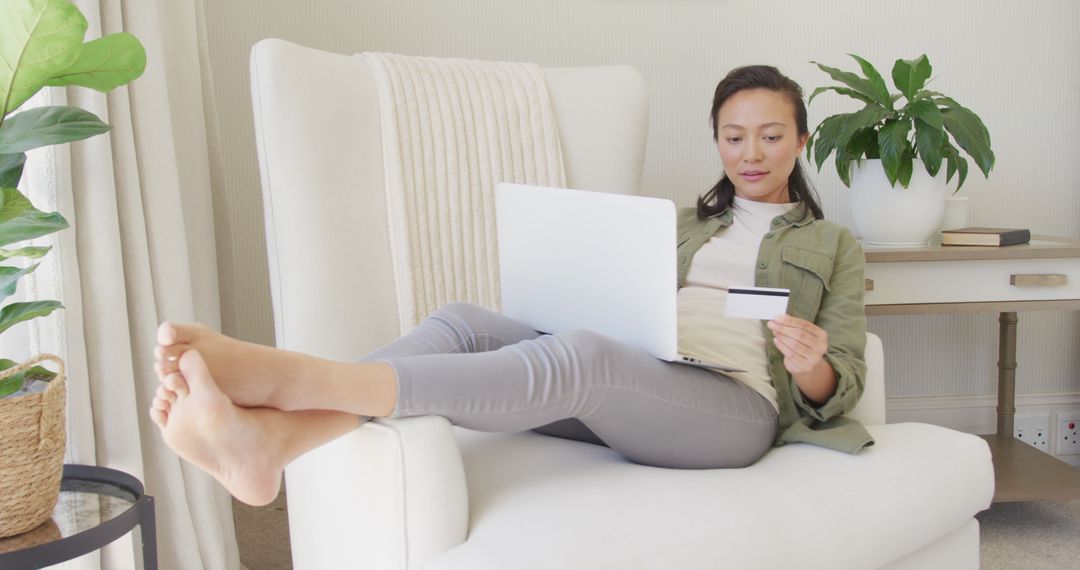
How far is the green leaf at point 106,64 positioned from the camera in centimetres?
122

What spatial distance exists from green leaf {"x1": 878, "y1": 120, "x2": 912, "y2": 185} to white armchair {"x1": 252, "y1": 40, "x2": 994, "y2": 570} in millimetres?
549

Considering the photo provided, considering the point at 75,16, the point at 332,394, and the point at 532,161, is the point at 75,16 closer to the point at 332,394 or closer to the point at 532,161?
the point at 332,394

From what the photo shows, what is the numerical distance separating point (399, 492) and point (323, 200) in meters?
→ 0.59

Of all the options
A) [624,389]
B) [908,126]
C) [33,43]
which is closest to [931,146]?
[908,126]

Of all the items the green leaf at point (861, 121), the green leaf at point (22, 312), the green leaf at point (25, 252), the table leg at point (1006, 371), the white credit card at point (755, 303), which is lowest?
the table leg at point (1006, 371)

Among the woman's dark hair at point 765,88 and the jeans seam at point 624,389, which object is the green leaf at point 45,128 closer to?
the jeans seam at point 624,389

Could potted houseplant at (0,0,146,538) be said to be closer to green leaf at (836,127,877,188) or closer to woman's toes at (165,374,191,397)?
woman's toes at (165,374,191,397)

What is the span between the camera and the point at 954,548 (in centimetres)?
139

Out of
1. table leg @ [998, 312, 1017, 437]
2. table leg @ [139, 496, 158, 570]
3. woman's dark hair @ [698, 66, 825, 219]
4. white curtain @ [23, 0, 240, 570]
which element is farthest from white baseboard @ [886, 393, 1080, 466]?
table leg @ [139, 496, 158, 570]

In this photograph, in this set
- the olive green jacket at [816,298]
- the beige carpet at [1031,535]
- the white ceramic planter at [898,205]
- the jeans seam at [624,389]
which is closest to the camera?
the jeans seam at [624,389]

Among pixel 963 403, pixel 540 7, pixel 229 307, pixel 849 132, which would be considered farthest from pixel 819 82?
pixel 229 307

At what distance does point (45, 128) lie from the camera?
1210 mm

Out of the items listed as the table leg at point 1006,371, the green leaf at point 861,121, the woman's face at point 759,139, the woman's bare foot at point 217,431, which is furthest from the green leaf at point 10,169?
the table leg at point 1006,371

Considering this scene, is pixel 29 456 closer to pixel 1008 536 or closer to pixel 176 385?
pixel 176 385
